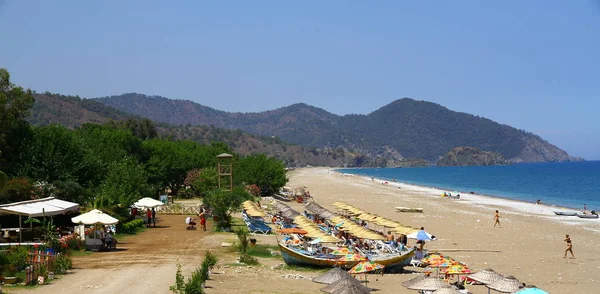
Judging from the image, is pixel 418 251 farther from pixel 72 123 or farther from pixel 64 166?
pixel 72 123

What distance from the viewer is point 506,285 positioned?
17.7m

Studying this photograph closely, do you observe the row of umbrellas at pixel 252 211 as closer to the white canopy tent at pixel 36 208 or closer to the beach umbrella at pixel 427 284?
the white canopy tent at pixel 36 208

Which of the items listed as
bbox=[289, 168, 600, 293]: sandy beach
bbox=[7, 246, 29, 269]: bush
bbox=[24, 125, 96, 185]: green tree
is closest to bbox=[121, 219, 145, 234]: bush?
bbox=[24, 125, 96, 185]: green tree

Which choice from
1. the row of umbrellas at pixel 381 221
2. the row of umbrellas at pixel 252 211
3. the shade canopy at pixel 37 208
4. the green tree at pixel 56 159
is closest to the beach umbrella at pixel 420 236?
the row of umbrellas at pixel 381 221

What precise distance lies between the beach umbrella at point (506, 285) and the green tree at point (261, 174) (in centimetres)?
4772

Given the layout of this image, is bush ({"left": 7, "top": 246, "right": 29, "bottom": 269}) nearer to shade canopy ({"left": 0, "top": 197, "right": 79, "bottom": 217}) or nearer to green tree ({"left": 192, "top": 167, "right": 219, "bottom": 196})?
shade canopy ({"left": 0, "top": 197, "right": 79, "bottom": 217})

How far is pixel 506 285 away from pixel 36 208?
18.0m

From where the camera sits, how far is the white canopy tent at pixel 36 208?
2362 cm

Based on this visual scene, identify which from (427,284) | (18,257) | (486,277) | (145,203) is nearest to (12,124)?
(145,203)

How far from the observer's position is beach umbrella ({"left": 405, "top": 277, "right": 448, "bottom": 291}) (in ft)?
57.1

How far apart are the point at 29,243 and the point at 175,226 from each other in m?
13.7

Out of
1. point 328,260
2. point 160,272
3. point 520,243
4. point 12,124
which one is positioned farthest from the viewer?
point 12,124

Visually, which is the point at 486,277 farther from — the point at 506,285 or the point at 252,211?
the point at 252,211

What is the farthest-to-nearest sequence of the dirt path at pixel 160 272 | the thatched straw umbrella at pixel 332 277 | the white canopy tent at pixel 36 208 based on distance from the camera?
the white canopy tent at pixel 36 208 < the thatched straw umbrella at pixel 332 277 < the dirt path at pixel 160 272
